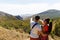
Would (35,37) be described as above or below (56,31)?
above

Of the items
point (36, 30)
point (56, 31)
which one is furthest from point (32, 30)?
point (56, 31)

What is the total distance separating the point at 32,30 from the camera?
9.73 metres

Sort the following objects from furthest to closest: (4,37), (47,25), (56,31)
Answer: (56,31)
(4,37)
(47,25)

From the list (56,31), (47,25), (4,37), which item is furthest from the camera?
(56,31)

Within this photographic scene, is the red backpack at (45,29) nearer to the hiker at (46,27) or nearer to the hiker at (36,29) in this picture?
the hiker at (46,27)

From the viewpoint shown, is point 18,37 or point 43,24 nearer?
point 43,24

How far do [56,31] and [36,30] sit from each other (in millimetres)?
36067

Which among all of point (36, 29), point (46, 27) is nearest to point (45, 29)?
point (46, 27)

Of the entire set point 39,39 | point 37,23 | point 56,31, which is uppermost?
point 37,23

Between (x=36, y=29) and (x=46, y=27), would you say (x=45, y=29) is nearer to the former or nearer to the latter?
(x=46, y=27)

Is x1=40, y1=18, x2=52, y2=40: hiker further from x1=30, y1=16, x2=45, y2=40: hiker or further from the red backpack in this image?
x1=30, y1=16, x2=45, y2=40: hiker

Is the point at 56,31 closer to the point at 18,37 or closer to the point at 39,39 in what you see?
the point at 18,37

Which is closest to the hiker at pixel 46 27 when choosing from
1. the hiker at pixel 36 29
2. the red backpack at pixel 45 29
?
the red backpack at pixel 45 29

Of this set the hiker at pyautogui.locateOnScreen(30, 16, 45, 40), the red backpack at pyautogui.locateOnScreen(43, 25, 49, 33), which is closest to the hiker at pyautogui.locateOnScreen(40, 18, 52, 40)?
the red backpack at pyautogui.locateOnScreen(43, 25, 49, 33)
